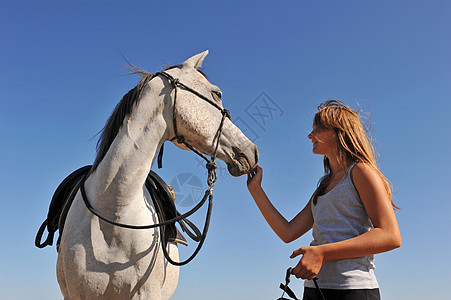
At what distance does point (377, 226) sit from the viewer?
1713 mm

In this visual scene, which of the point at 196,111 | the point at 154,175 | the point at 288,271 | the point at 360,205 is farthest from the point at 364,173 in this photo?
the point at 154,175

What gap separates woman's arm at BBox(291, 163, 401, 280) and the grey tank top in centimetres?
11

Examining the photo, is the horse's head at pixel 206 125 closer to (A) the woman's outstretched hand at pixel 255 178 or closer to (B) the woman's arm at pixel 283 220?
(A) the woman's outstretched hand at pixel 255 178

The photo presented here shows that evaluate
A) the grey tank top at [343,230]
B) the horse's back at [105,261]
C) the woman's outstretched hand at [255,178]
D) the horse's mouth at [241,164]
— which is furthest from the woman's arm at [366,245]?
the horse's back at [105,261]

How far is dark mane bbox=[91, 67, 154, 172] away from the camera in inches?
109

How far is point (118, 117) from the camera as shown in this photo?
2.81 metres

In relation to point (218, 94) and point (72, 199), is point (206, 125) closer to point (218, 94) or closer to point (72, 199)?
point (218, 94)

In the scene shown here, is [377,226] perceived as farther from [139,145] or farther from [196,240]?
[196,240]

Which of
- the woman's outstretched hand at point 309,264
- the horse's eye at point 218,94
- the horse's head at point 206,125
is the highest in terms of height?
the horse's eye at point 218,94

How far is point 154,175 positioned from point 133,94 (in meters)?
0.98

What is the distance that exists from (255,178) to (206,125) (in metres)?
0.56

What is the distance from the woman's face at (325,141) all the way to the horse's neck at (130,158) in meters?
1.18

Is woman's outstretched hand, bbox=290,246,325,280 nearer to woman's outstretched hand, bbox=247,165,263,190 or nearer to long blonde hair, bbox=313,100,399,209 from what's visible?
long blonde hair, bbox=313,100,399,209

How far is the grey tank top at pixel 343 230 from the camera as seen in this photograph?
1.75 m
